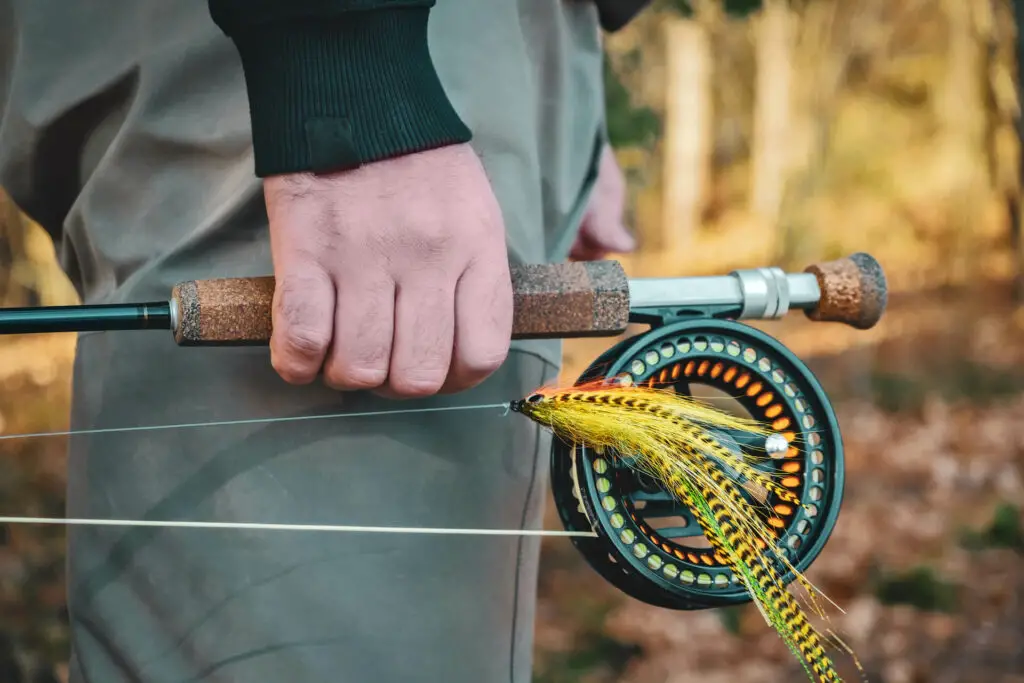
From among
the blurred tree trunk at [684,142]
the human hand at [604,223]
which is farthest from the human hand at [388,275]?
the blurred tree trunk at [684,142]

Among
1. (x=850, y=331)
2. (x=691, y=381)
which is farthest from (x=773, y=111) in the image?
(x=691, y=381)

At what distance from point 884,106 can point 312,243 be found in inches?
700

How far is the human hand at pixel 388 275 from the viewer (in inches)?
36.4

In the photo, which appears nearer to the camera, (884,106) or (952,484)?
(952,484)

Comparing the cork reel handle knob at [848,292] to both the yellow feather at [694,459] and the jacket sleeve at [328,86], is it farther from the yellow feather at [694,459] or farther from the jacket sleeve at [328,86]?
the jacket sleeve at [328,86]

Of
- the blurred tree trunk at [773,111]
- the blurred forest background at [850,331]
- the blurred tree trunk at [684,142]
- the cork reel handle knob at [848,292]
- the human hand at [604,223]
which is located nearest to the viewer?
the cork reel handle knob at [848,292]

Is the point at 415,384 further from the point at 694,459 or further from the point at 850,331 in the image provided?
the point at 850,331

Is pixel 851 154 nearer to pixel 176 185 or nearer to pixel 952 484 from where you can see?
pixel 952 484

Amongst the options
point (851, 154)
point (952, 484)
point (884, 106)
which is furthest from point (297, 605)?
point (884, 106)

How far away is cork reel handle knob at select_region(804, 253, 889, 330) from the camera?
4.26 ft

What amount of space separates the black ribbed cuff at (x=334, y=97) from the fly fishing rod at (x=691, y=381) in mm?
148

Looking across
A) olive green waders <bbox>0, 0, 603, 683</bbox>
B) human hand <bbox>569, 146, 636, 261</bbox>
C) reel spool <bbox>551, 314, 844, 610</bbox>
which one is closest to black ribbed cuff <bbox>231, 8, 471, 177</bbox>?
olive green waders <bbox>0, 0, 603, 683</bbox>

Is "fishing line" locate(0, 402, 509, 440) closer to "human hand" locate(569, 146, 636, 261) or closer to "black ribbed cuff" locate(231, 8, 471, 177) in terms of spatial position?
"black ribbed cuff" locate(231, 8, 471, 177)

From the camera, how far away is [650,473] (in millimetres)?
1155
